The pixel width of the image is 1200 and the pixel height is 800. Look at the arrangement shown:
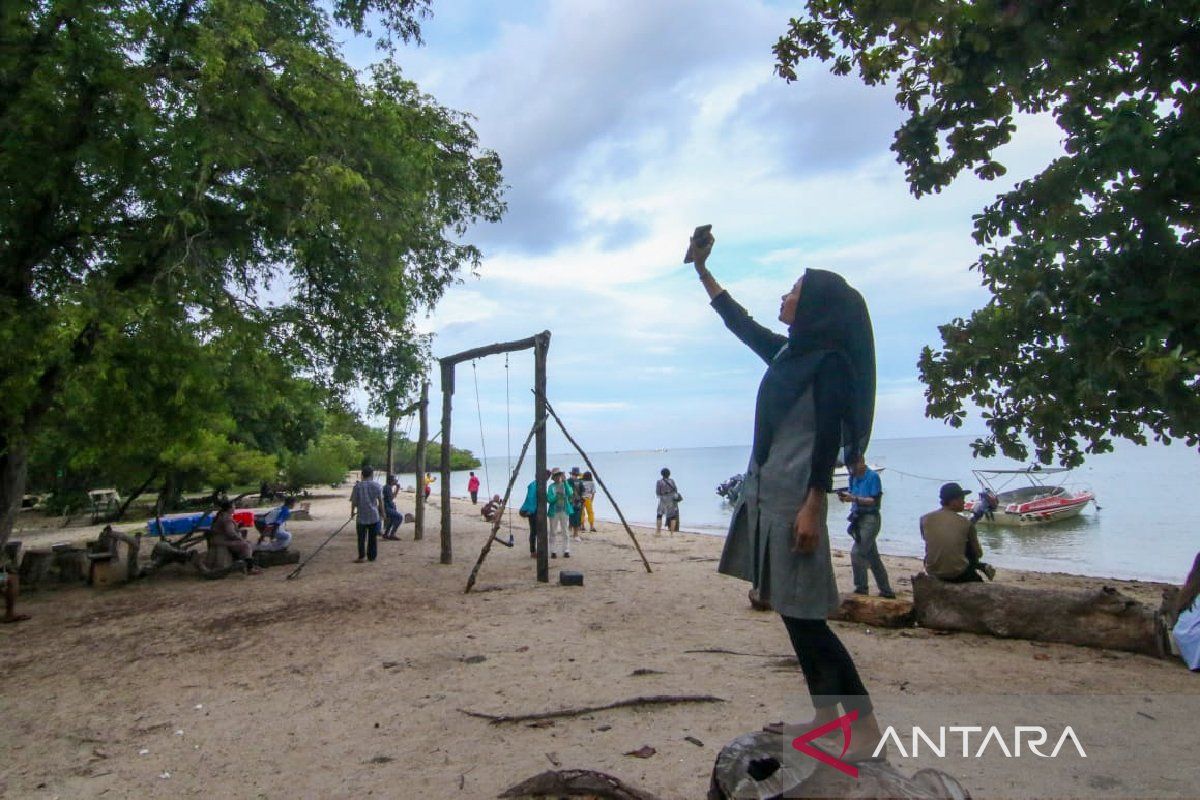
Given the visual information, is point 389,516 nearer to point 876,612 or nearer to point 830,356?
point 876,612

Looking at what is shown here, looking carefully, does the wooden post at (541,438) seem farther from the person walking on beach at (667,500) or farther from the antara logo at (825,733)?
the person walking on beach at (667,500)

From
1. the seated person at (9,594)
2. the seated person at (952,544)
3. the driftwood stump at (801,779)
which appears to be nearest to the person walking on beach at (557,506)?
the seated person at (952,544)

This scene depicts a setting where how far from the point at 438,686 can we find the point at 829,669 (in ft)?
13.0

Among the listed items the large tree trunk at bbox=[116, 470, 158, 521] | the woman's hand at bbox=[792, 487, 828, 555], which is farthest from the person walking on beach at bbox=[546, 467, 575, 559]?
the large tree trunk at bbox=[116, 470, 158, 521]

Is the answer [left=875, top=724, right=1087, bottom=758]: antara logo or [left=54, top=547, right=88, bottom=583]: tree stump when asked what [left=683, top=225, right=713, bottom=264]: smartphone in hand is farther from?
[left=54, top=547, right=88, bottom=583]: tree stump

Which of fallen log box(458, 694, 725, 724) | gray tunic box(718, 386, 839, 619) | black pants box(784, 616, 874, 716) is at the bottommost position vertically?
fallen log box(458, 694, 725, 724)

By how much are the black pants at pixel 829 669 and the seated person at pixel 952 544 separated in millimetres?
5208

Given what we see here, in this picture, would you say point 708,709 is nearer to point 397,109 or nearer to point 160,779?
point 160,779

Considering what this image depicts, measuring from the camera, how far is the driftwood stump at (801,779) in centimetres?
221

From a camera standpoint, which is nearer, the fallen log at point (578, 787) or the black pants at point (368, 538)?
the fallen log at point (578, 787)

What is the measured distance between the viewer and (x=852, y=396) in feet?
8.31

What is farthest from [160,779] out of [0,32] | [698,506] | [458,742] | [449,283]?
[698,506]

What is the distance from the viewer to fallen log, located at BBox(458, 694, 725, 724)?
15.4 ft

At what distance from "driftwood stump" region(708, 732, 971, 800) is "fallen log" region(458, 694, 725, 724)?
2.28 metres
